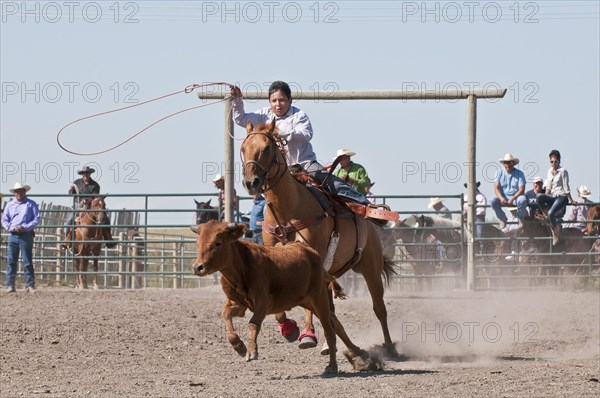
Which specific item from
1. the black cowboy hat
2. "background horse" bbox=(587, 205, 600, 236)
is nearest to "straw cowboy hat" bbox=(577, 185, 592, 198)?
"background horse" bbox=(587, 205, 600, 236)

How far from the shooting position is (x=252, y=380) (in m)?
8.32

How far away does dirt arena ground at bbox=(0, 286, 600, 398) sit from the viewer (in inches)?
305

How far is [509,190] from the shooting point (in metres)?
16.7

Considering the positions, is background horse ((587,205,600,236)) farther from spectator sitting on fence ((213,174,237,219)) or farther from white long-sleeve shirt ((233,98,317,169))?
white long-sleeve shirt ((233,98,317,169))

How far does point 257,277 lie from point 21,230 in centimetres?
918

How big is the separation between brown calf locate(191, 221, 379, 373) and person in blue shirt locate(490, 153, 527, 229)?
8.39 m

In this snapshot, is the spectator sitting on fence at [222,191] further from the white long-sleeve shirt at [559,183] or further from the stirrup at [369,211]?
the stirrup at [369,211]

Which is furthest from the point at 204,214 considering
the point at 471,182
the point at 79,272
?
the point at 471,182

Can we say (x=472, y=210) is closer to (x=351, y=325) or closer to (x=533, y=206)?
(x=533, y=206)

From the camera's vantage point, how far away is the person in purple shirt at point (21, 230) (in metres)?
16.1

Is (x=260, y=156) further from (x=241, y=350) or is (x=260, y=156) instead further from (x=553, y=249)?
(x=553, y=249)

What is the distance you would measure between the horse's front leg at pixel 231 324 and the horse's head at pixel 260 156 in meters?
0.96

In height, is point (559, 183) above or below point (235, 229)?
above

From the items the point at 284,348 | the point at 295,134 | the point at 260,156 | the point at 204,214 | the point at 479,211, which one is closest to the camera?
the point at 260,156
